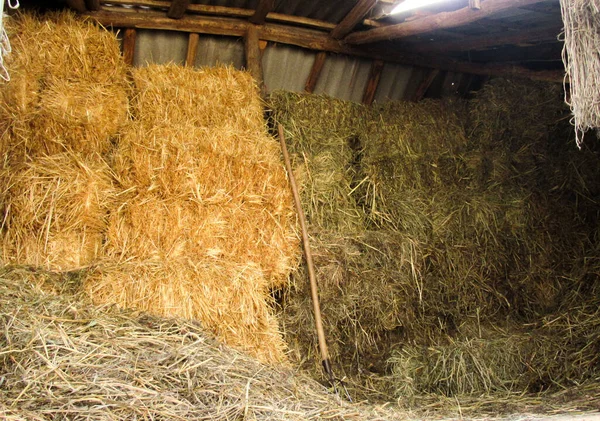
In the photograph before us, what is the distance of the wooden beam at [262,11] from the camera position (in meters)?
5.28

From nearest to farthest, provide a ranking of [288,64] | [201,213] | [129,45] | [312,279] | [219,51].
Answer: [201,213] < [312,279] < [129,45] < [219,51] < [288,64]

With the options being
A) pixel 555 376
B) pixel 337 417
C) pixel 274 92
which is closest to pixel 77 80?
pixel 274 92

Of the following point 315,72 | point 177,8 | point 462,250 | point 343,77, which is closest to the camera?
point 177,8

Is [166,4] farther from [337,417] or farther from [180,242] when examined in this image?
[337,417]

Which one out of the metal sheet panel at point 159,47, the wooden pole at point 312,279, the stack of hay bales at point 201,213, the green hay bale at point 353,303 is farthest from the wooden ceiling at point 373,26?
the green hay bale at point 353,303

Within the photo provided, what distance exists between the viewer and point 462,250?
5477 mm

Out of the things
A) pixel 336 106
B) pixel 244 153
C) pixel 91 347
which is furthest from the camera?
pixel 336 106

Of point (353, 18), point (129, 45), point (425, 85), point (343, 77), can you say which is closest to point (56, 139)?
point (129, 45)

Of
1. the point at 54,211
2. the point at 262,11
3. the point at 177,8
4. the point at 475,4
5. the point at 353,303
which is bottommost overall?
the point at 353,303

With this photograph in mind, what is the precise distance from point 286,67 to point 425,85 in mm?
1740

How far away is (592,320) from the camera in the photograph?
4867 mm

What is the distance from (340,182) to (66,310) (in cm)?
300

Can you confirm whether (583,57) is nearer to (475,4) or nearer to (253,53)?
(475,4)

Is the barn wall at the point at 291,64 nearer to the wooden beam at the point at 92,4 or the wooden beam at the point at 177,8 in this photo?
the wooden beam at the point at 177,8
